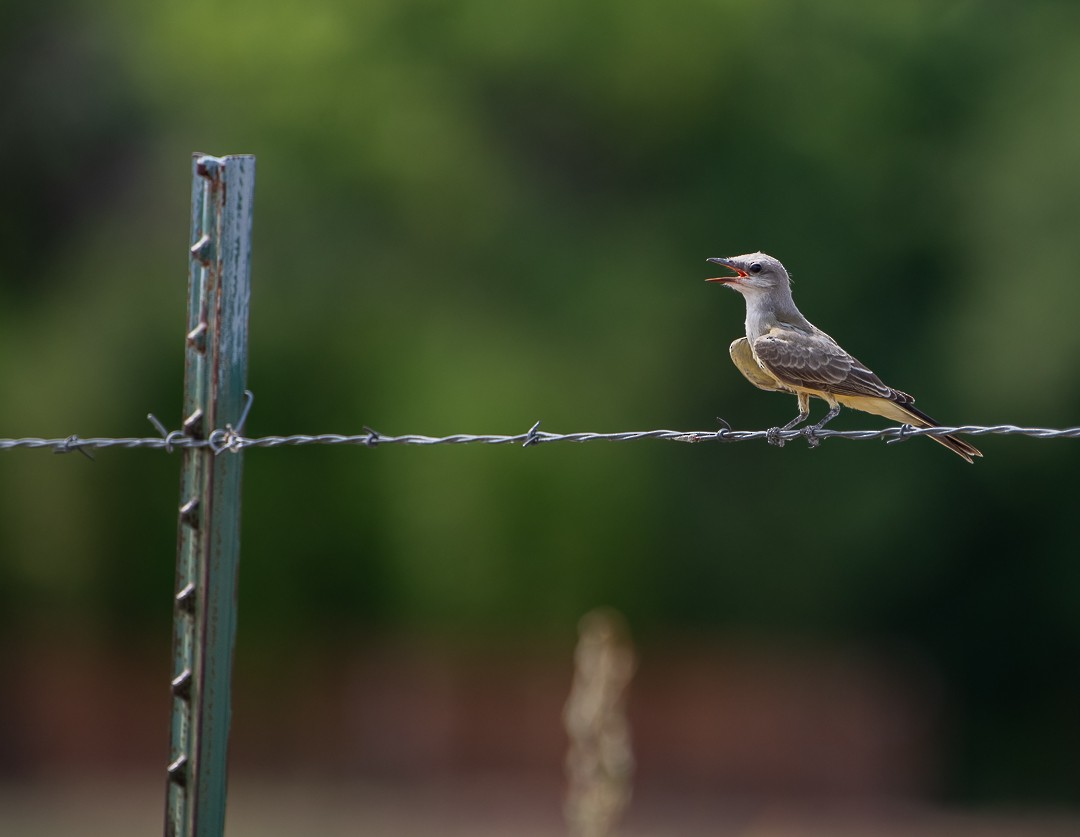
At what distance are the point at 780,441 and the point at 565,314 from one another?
10288 mm

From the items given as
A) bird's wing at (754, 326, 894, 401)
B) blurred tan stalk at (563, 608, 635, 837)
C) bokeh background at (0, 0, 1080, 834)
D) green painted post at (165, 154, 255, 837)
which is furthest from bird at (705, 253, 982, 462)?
bokeh background at (0, 0, 1080, 834)

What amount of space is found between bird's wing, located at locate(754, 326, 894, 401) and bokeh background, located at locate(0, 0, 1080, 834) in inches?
329

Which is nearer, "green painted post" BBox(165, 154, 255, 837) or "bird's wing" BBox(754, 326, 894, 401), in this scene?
"green painted post" BBox(165, 154, 255, 837)

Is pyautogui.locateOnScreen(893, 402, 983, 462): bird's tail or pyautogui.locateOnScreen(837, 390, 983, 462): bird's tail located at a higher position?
pyautogui.locateOnScreen(837, 390, 983, 462): bird's tail

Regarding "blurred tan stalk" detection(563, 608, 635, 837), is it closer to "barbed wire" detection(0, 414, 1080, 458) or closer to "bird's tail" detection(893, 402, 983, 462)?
"bird's tail" detection(893, 402, 983, 462)

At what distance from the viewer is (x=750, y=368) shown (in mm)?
6141

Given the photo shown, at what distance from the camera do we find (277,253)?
14.5 m

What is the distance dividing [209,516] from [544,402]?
1050 centimetres

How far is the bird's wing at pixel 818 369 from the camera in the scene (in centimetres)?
579

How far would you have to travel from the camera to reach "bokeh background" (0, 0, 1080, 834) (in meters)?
14.5

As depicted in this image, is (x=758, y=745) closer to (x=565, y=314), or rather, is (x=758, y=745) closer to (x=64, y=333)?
(x=565, y=314)

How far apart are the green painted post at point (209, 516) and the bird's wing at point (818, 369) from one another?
2410 mm

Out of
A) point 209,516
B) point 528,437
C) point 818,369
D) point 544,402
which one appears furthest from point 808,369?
point 544,402

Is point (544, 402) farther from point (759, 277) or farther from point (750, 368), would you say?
point (750, 368)
